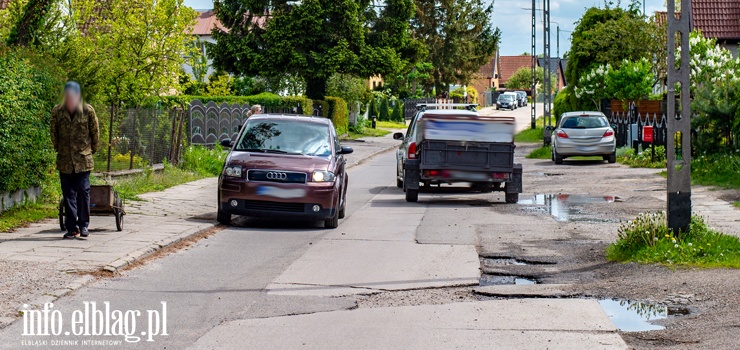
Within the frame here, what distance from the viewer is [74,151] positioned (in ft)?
40.7

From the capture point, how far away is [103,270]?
10.5 metres

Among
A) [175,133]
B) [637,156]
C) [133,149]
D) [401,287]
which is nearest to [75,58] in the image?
[133,149]

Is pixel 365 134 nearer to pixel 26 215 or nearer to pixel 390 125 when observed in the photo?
pixel 390 125

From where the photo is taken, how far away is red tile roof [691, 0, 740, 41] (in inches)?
1938

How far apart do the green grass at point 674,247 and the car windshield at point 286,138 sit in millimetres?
5726

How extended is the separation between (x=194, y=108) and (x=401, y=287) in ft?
79.4

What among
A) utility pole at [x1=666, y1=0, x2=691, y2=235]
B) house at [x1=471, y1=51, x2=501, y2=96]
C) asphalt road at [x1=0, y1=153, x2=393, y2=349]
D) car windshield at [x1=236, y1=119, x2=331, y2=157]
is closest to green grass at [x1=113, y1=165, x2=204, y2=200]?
car windshield at [x1=236, y1=119, x2=331, y2=157]

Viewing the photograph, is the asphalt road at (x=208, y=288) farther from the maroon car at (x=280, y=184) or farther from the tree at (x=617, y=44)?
the tree at (x=617, y=44)

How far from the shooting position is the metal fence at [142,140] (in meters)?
21.1

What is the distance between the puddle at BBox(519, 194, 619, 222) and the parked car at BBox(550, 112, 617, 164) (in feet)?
36.9

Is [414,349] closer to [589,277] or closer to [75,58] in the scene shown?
[589,277]

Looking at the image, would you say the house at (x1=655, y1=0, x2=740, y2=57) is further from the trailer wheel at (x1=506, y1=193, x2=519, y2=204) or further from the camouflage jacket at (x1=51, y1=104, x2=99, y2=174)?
the camouflage jacket at (x1=51, y1=104, x2=99, y2=174)

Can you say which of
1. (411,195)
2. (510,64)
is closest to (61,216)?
(411,195)

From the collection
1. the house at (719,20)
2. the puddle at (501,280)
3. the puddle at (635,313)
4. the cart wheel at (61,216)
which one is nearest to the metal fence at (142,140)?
the cart wheel at (61,216)
